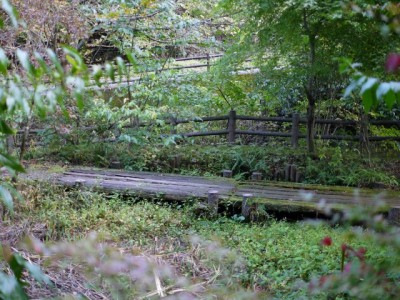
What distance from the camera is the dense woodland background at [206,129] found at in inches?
177

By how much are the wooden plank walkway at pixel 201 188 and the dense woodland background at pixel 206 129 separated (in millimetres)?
242

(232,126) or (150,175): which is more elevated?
(232,126)

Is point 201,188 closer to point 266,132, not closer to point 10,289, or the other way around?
point 266,132

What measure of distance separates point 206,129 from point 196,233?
17.6 ft

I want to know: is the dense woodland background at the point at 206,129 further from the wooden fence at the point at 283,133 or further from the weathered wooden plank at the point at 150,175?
the weathered wooden plank at the point at 150,175

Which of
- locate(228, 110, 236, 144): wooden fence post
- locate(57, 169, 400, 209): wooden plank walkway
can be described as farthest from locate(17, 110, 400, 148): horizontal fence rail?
locate(57, 169, 400, 209): wooden plank walkway

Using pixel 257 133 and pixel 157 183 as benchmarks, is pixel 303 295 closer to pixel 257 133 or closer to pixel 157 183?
pixel 157 183

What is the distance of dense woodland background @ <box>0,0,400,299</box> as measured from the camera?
4.48 meters

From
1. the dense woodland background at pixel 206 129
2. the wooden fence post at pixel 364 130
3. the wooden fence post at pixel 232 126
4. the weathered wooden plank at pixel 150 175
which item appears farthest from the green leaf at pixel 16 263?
the wooden fence post at pixel 232 126

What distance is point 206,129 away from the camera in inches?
412

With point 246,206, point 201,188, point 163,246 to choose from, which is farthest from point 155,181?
point 163,246

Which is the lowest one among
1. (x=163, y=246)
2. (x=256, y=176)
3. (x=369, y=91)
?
(x=163, y=246)

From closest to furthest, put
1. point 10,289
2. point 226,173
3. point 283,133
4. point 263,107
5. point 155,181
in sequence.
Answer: point 10,289, point 155,181, point 226,173, point 283,133, point 263,107

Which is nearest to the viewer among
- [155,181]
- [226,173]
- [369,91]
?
[369,91]
